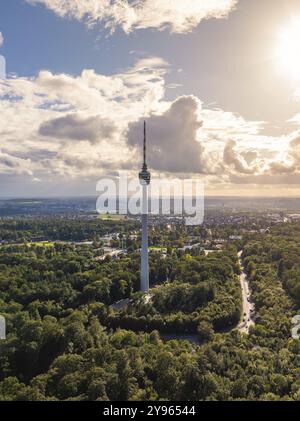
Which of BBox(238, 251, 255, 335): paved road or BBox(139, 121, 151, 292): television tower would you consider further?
BBox(139, 121, 151, 292): television tower

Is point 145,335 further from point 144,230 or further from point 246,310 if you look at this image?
point 144,230

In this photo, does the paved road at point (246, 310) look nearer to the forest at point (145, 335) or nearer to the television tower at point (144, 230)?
the forest at point (145, 335)

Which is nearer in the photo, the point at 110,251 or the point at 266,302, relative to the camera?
the point at 266,302

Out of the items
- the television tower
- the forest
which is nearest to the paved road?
the forest

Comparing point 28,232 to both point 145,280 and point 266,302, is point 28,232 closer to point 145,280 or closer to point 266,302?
point 145,280

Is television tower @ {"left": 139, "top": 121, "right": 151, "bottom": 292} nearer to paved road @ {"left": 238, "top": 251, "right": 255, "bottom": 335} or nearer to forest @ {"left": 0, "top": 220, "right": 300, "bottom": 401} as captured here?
forest @ {"left": 0, "top": 220, "right": 300, "bottom": 401}

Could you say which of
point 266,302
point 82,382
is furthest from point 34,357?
point 266,302
